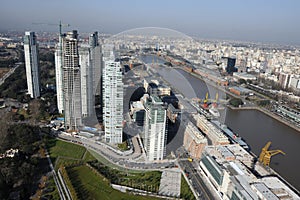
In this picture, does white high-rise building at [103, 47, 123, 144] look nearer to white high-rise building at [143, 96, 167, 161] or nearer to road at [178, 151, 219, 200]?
white high-rise building at [143, 96, 167, 161]

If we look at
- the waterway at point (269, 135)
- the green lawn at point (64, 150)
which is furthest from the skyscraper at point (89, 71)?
the waterway at point (269, 135)

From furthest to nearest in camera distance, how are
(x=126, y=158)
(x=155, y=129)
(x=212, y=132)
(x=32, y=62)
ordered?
(x=32, y=62) → (x=212, y=132) → (x=126, y=158) → (x=155, y=129)

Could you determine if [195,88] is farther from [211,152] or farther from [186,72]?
[211,152]

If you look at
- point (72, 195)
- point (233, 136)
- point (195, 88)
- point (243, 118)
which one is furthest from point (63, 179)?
point (195, 88)

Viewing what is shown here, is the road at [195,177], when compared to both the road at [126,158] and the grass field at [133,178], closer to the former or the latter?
the road at [126,158]

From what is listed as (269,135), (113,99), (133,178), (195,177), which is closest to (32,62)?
(113,99)

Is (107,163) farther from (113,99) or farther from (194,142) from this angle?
(194,142)

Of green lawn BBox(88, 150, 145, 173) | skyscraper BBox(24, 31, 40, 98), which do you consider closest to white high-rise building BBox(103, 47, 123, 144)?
green lawn BBox(88, 150, 145, 173)
